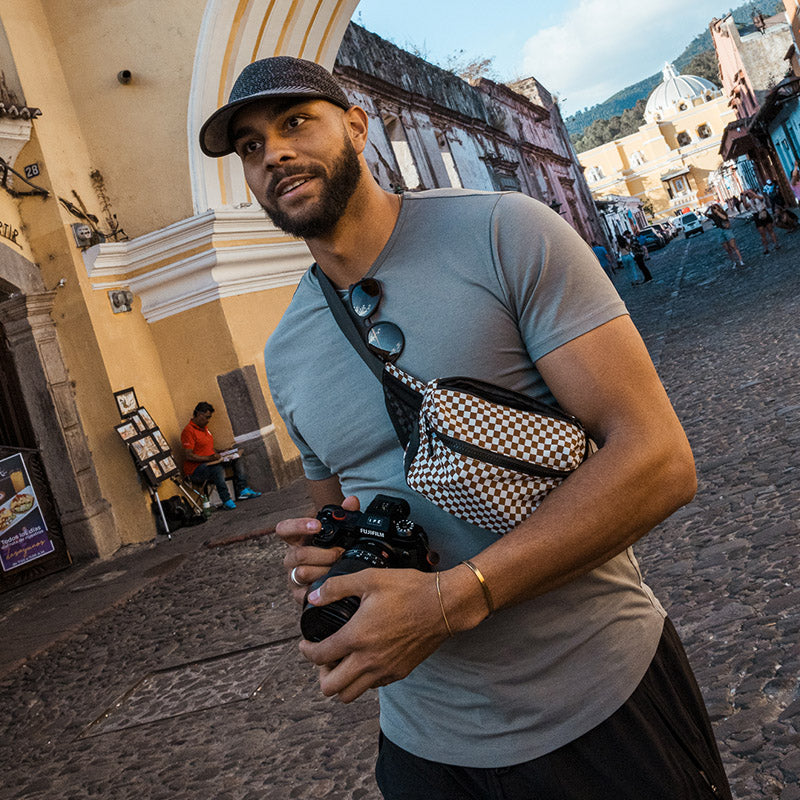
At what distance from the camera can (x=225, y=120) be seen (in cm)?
133

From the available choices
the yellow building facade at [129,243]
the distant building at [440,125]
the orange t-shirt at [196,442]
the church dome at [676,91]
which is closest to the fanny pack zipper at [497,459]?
the yellow building facade at [129,243]

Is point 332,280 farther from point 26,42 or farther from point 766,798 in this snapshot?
point 26,42

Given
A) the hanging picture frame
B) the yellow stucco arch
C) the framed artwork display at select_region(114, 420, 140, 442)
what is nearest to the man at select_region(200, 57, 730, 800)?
the framed artwork display at select_region(114, 420, 140, 442)

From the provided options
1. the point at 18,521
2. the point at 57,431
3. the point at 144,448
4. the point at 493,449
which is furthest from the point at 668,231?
the point at 493,449

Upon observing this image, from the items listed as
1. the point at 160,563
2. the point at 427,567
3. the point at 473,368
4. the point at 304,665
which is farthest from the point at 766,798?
the point at 160,563

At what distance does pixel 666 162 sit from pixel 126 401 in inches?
2936

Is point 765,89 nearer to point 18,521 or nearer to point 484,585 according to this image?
point 18,521

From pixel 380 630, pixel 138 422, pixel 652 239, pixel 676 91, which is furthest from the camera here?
pixel 676 91

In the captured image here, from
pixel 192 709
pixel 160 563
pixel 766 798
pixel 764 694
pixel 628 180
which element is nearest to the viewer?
pixel 766 798

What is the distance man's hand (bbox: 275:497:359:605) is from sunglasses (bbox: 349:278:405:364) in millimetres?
233

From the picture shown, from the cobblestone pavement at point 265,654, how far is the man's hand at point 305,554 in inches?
56.8

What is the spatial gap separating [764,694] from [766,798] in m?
0.46

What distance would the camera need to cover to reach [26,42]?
27.4ft

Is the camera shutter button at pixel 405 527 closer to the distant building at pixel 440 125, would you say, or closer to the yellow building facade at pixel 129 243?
the yellow building facade at pixel 129 243
